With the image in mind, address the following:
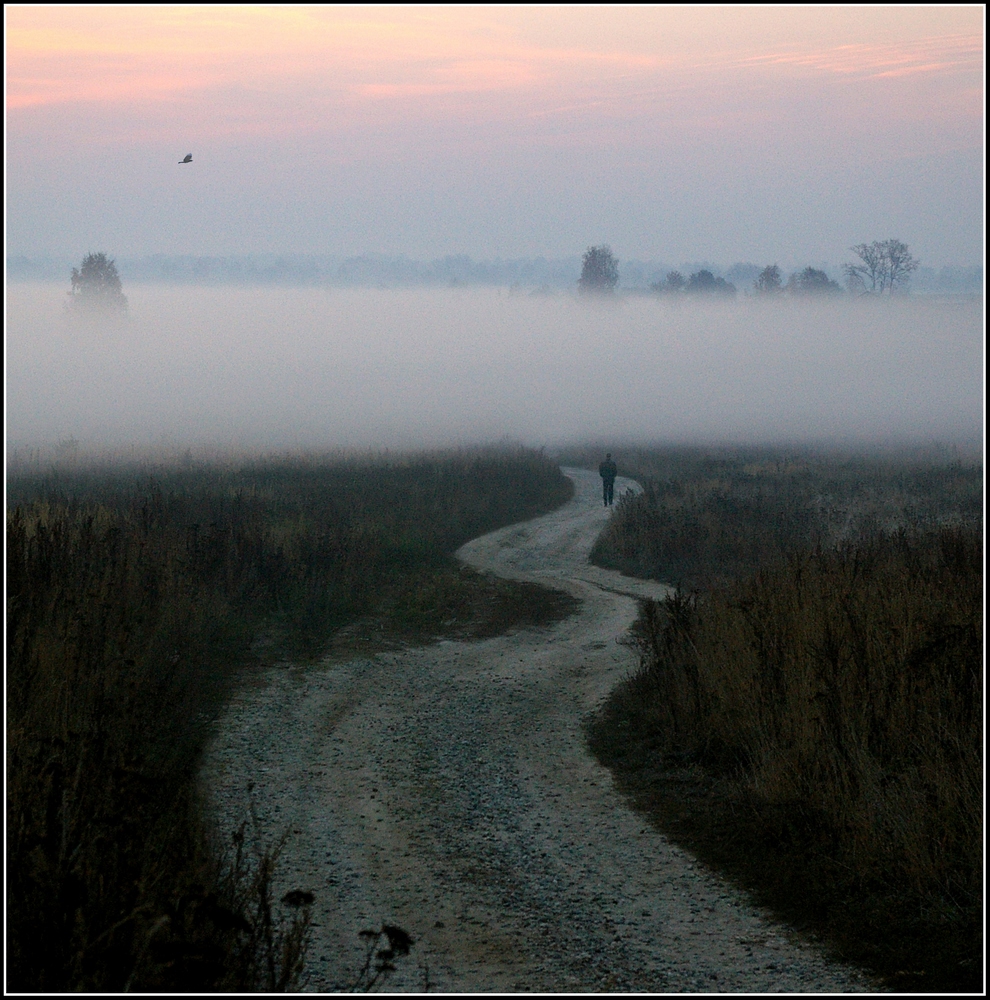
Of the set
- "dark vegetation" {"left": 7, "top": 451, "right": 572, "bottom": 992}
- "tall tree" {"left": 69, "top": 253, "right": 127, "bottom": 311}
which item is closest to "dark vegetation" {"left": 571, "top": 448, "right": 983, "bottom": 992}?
"dark vegetation" {"left": 7, "top": 451, "right": 572, "bottom": 992}

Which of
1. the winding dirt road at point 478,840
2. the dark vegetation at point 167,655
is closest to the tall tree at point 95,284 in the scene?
the dark vegetation at point 167,655

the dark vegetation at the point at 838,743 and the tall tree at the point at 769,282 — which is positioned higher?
the tall tree at the point at 769,282

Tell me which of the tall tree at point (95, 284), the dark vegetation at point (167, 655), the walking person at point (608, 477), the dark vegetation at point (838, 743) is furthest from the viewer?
the tall tree at point (95, 284)

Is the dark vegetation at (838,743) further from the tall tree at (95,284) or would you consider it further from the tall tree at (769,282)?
the tall tree at (769,282)

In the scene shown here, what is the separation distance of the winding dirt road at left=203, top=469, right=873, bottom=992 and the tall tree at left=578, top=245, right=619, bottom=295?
428ft

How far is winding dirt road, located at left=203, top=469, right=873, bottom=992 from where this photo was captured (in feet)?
17.6

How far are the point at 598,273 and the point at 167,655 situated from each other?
445ft

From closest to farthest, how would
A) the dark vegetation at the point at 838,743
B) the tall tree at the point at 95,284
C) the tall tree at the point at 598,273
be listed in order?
the dark vegetation at the point at 838,743 → the tall tree at the point at 95,284 → the tall tree at the point at 598,273

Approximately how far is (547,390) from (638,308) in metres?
44.0

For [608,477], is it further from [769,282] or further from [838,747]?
[769,282]

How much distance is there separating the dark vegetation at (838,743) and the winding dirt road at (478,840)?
42cm

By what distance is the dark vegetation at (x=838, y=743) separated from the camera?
5.96 m

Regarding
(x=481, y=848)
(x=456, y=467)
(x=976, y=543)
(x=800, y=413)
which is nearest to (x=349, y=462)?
(x=456, y=467)

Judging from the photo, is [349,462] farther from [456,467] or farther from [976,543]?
[976,543]
